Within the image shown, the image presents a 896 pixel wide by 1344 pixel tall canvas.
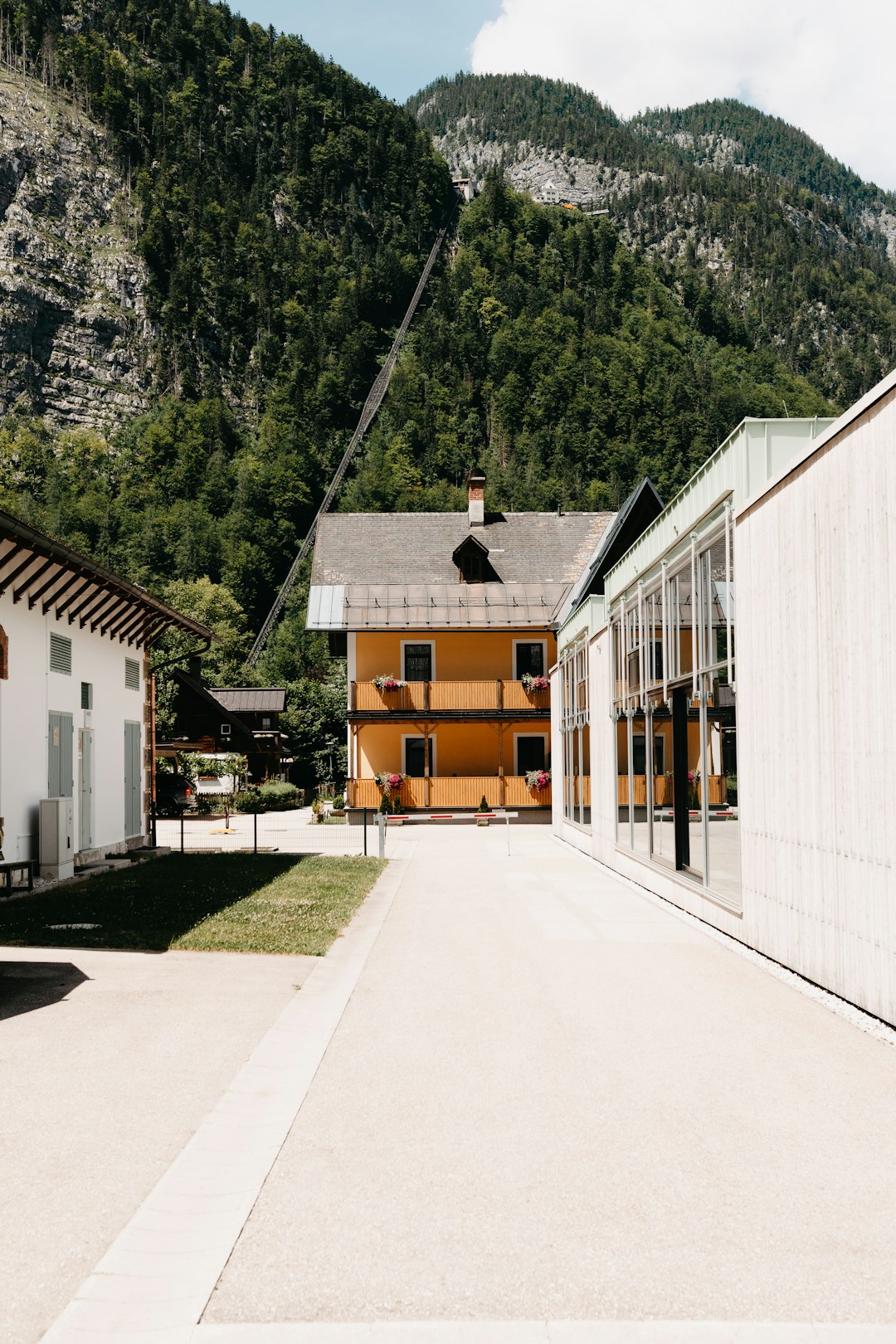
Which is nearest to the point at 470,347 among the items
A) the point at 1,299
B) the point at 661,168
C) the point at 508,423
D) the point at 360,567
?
the point at 508,423

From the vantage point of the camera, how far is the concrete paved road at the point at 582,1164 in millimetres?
3654

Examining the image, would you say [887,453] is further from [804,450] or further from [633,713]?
[633,713]

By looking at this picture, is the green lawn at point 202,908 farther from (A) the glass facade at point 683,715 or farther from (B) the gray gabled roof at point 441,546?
(B) the gray gabled roof at point 441,546

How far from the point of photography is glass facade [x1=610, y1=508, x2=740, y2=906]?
12.3 metres

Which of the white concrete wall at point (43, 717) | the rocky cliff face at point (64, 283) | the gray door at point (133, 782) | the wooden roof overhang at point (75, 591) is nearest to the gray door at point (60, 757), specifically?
the white concrete wall at point (43, 717)

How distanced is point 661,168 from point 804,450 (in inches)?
7695

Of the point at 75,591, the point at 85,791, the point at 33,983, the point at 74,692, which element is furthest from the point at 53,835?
the point at 33,983

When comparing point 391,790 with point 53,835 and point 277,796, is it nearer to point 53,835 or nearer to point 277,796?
point 277,796

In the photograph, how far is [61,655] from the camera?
18594 millimetres

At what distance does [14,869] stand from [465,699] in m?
22.3

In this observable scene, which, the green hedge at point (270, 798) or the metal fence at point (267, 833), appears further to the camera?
the green hedge at point (270, 798)

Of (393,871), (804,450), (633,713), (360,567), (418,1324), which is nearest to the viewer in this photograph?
(418,1324)

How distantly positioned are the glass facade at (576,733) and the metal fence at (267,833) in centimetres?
507

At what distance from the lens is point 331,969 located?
9945 millimetres
